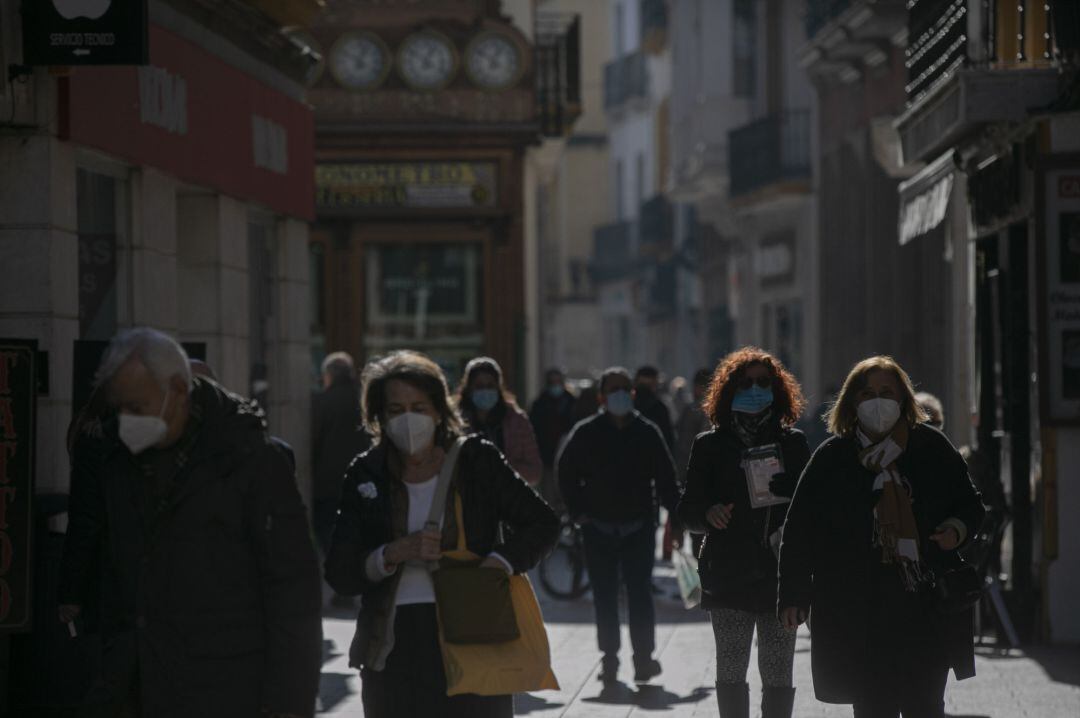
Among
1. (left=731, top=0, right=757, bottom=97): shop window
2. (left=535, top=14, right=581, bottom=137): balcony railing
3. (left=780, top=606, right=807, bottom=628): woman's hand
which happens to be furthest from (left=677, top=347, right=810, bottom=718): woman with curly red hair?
(left=731, top=0, right=757, bottom=97): shop window

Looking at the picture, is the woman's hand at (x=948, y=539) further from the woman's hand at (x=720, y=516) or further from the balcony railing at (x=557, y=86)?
the balcony railing at (x=557, y=86)

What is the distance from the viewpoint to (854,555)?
307 inches

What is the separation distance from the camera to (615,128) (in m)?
63.0

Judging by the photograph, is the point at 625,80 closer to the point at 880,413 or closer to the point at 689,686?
the point at 689,686

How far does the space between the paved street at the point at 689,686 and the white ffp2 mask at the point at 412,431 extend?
425 centimetres

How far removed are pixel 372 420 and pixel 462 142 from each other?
2240 cm

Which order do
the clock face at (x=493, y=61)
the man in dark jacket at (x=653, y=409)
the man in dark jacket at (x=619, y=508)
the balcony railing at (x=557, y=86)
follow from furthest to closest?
the balcony railing at (x=557, y=86) < the clock face at (x=493, y=61) < the man in dark jacket at (x=653, y=409) < the man in dark jacket at (x=619, y=508)

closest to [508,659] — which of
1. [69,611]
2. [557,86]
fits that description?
[69,611]

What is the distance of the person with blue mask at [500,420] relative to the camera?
13.9m

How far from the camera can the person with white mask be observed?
7711mm

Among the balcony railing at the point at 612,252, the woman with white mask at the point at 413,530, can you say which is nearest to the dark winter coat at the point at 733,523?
the woman with white mask at the point at 413,530

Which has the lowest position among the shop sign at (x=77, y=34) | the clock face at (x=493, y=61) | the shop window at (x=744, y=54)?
the shop sign at (x=77, y=34)

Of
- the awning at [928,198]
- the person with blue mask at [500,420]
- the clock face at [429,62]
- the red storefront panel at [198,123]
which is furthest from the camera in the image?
the clock face at [429,62]

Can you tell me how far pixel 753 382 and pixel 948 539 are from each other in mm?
1799
